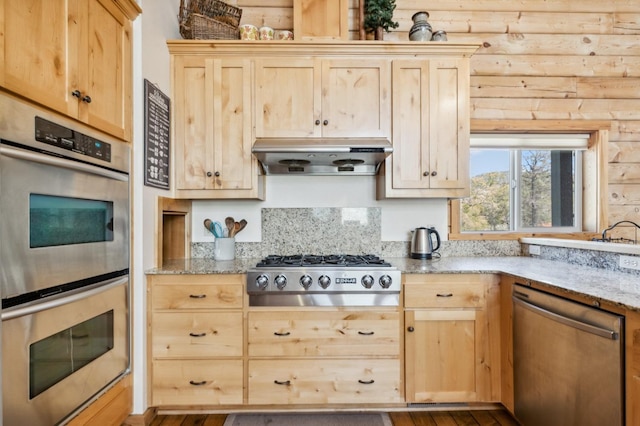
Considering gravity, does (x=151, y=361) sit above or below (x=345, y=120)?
below

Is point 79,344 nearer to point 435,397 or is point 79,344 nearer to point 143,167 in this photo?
point 143,167

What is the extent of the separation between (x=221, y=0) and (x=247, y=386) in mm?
2683

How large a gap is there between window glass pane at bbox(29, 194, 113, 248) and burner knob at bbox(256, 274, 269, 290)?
784 millimetres

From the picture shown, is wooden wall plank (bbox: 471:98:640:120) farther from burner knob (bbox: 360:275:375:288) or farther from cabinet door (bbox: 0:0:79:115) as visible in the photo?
cabinet door (bbox: 0:0:79:115)

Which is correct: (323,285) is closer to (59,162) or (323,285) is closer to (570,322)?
(570,322)

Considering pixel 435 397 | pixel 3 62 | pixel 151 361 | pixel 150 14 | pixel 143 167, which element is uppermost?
pixel 150 14

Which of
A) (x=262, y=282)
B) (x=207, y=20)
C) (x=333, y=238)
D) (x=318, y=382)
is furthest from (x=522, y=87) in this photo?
(x=318, y=382)

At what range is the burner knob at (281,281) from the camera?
193 cm

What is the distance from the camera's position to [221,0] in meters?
2.49

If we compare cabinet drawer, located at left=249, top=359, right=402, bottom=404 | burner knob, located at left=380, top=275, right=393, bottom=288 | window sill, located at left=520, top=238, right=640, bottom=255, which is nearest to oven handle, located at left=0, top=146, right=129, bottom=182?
cabinet drawer, located at left=249, top=359, right=402, bottom=404

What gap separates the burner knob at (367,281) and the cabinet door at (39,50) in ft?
5.31

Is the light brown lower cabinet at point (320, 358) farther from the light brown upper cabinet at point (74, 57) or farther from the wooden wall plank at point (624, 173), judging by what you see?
the wooden wall plank at point (624, 173)

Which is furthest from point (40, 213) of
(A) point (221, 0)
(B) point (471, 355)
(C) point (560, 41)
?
(C) point (560, 41)

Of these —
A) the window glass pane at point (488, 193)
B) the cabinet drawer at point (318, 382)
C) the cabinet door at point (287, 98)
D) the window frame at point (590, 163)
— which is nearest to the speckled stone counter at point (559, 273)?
the window frame at point (590, 163)
